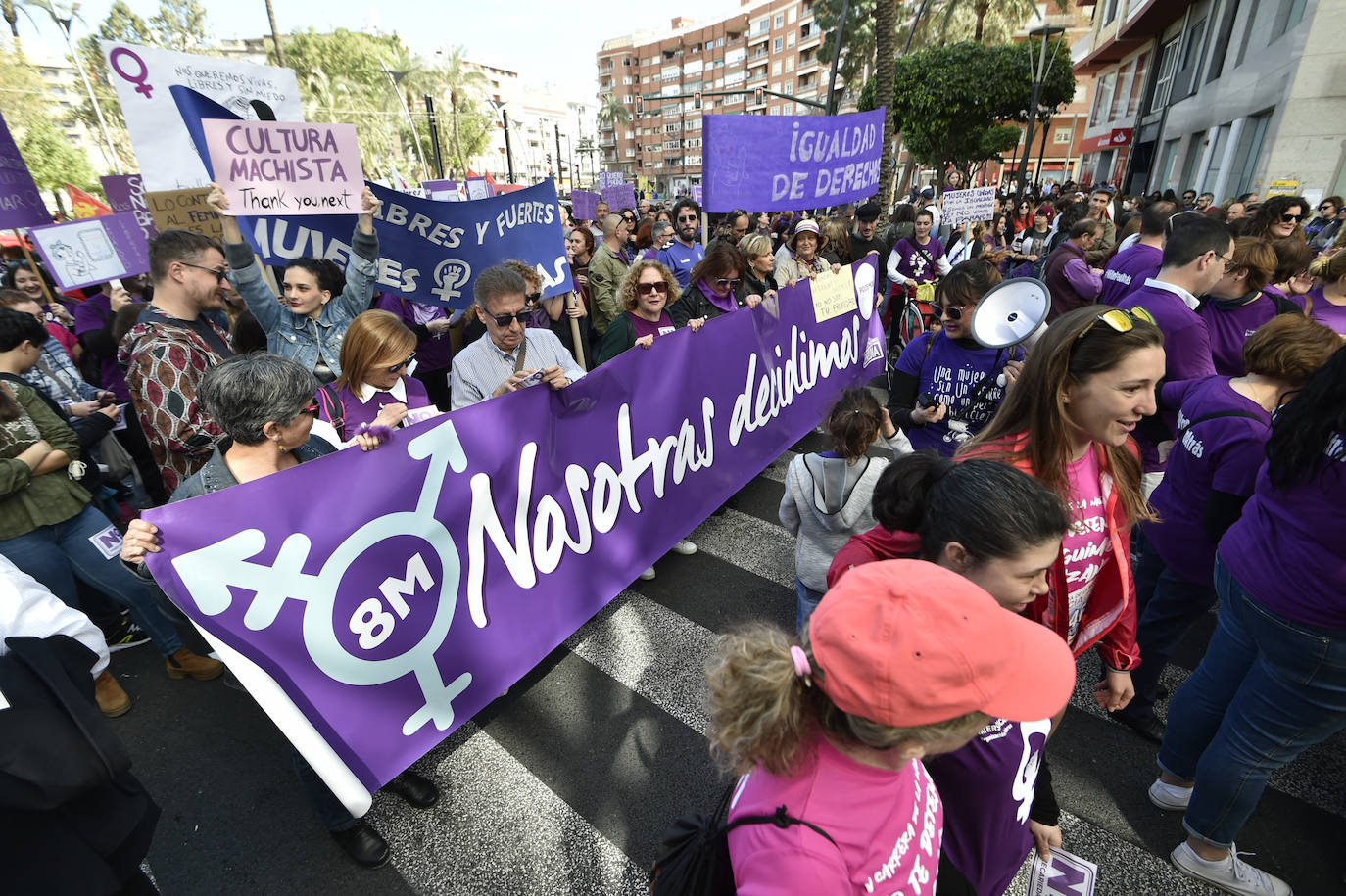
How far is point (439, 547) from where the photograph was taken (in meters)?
2.30

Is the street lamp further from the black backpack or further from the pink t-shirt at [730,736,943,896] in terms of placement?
the black backpack

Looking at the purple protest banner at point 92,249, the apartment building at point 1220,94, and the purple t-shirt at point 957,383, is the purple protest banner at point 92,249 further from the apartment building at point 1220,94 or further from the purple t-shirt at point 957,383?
the apartment building at point 1220,94

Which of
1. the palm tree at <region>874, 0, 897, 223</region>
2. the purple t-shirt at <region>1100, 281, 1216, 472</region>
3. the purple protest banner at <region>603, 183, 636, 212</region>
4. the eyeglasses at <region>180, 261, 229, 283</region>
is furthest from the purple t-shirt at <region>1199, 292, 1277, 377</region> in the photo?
the purple protest banner at <region>603, 183, 636, 212</region>

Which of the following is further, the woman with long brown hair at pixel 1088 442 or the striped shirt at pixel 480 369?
the striped shirt at pixel 480 369

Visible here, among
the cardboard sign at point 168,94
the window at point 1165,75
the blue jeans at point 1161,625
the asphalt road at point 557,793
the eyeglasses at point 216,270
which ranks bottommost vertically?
the asphalt road at point 557,793

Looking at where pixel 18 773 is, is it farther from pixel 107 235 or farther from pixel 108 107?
pixel 108 107

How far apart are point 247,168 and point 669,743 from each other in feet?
12.5

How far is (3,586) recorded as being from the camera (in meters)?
1.41

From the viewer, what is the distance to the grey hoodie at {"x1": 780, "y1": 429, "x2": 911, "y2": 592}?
101 inches

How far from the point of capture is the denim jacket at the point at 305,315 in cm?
327

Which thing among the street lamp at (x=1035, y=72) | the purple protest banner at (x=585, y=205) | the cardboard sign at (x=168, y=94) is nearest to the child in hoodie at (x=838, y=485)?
the cardboard sign at (x=168, y=94)

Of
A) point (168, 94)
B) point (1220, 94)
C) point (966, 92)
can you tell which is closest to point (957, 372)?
point (168, 94)

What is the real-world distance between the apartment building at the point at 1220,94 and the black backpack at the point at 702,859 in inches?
727

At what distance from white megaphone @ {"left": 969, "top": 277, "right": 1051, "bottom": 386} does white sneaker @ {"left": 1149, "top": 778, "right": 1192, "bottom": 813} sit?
5.97ft
